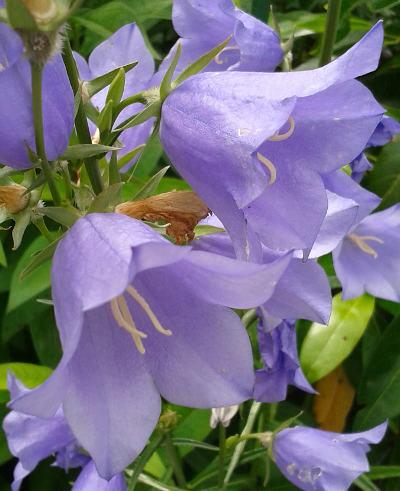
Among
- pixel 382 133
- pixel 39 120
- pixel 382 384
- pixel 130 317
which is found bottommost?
pixel 382 384

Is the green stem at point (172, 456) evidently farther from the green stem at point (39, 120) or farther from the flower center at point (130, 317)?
the green stem at point (39, 120)

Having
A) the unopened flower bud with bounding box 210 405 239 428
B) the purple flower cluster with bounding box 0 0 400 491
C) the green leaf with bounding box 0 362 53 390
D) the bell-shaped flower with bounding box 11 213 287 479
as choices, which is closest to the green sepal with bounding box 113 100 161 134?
the purple flower cluster with bounding box 0 0 400 491

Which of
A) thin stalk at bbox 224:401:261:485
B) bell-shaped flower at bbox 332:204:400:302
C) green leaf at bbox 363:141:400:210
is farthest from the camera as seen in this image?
green leaf at bbox 363:141:400:210

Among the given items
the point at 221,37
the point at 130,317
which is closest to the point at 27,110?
the point at 130,317

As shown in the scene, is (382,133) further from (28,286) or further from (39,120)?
(39,120)

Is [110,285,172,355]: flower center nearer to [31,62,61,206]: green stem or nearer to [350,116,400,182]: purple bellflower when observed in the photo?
[31,62,61,206]: green stem

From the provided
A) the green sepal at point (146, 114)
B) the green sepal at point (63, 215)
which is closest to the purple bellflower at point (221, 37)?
the green sepal at point (146, 114)
